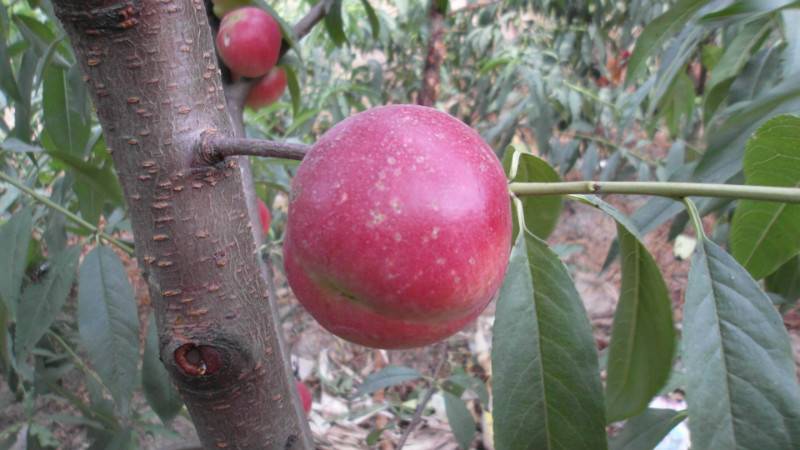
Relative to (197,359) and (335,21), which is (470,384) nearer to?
(335,21)

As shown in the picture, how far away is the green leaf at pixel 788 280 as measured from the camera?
0.96m

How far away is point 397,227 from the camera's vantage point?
1.59ft

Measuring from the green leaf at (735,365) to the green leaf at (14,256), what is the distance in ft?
3.07

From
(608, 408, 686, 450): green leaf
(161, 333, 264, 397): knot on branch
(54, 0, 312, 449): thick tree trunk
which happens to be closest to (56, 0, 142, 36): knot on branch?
(54, 0, 312, 449): thick tree trunk

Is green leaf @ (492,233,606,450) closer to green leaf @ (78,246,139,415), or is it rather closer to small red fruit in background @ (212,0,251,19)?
green leaf @ (78,246,139,415)

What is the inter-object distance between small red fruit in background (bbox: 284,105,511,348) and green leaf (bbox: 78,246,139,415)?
0.50 meters

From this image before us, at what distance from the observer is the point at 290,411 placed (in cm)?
68

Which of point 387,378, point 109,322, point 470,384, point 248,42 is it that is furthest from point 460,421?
point 248,42

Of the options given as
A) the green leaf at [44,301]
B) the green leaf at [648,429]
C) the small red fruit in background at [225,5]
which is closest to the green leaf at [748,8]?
the green leaf at [648,429]

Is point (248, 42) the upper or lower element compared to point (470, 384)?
upper

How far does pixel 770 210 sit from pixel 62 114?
44.7 inches

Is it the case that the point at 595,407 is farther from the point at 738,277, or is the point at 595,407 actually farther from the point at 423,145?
the point at 423,145

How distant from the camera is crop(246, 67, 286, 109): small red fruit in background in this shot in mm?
1386

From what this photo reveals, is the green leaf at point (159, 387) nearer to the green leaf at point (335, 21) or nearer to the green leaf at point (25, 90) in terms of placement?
the green leaf at point (25, 90)
